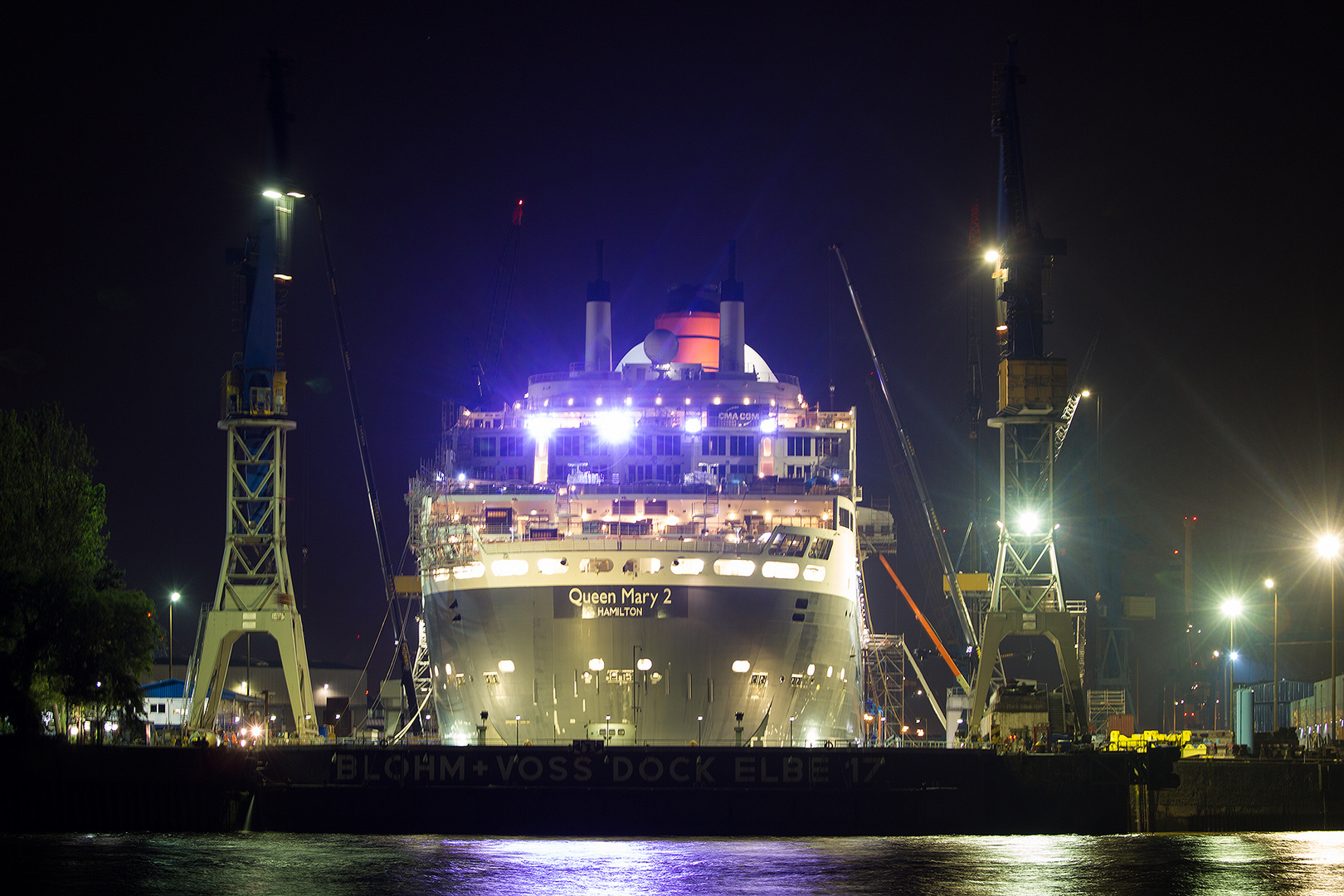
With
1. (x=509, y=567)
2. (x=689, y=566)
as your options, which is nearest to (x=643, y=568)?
(x=689, y=566)

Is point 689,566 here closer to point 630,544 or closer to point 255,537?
point 630,544

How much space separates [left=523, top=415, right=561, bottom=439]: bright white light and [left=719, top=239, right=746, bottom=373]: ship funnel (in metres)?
14.2

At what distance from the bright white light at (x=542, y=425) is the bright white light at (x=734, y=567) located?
14.1 m

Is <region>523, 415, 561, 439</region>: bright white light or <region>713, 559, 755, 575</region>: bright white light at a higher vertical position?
<region>523, 415, 561, 439</region>: bright white light

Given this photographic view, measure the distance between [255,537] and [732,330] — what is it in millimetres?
28946

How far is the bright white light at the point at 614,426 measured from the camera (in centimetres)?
7381

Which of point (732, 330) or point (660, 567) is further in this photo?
point (732, 330)

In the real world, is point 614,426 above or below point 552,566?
above

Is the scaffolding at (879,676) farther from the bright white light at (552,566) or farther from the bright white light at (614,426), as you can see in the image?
the bright white light at (552,566)

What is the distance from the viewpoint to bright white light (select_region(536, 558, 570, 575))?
64000 mm

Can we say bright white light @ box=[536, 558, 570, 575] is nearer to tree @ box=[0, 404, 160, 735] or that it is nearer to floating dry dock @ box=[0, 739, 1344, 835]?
floating dry dock @ box=[0, 739, 1344, 835]

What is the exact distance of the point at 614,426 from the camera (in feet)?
243

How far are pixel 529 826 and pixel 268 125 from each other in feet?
123

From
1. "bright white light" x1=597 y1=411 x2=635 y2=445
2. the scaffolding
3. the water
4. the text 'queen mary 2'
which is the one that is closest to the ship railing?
the text 'queen mary 2'
